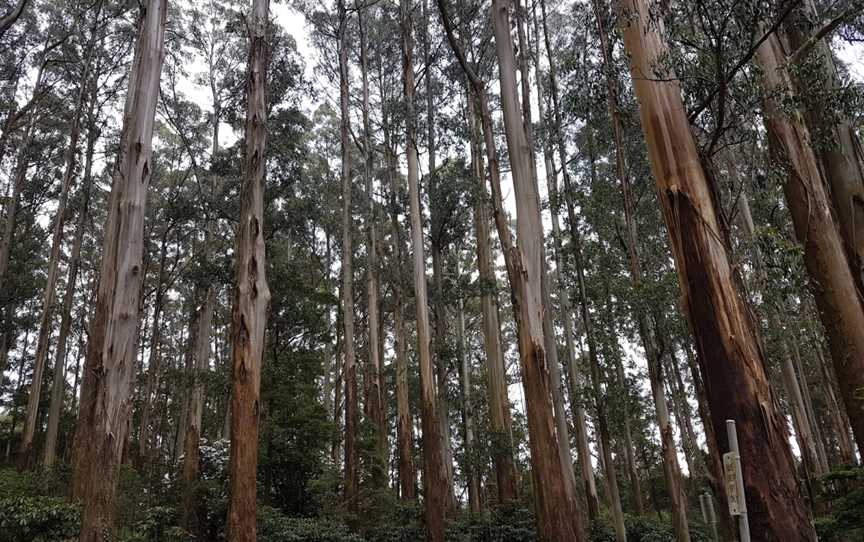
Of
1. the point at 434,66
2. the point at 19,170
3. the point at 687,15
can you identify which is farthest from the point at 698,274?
the point at 19,170

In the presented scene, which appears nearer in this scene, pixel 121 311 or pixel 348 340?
pixel 121 311

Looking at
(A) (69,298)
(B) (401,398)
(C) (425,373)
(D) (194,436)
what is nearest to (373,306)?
(B) (401,398)

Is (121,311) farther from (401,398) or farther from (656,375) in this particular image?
(401,398)

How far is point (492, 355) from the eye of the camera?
44.9 feet

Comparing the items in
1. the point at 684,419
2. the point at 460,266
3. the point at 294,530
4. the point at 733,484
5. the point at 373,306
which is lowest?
the point at 294,530

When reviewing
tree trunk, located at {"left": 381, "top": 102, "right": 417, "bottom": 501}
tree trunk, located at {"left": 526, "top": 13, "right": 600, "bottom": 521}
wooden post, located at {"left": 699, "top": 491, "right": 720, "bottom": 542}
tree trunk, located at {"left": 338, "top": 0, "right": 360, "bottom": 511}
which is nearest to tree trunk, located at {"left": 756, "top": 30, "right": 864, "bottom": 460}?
wooden post, located at {"left": 699, "top": 491, "right": 720, "bottom": 542}

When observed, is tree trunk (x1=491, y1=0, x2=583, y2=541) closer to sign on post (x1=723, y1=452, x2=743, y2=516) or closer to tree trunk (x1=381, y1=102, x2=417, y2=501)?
sign on post (x1=723, y1=452, x2=743, y2=516)

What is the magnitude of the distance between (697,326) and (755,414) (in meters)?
0.75

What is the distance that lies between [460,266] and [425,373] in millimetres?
13341

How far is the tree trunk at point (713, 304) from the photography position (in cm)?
359

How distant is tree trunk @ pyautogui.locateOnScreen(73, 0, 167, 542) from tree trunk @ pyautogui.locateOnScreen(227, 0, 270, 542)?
1073 mm

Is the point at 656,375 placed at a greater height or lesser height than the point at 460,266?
lesser

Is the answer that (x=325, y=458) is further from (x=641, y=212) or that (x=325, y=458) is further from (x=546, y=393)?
(x=641, y=212)

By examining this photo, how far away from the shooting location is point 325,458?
12.0 meters
